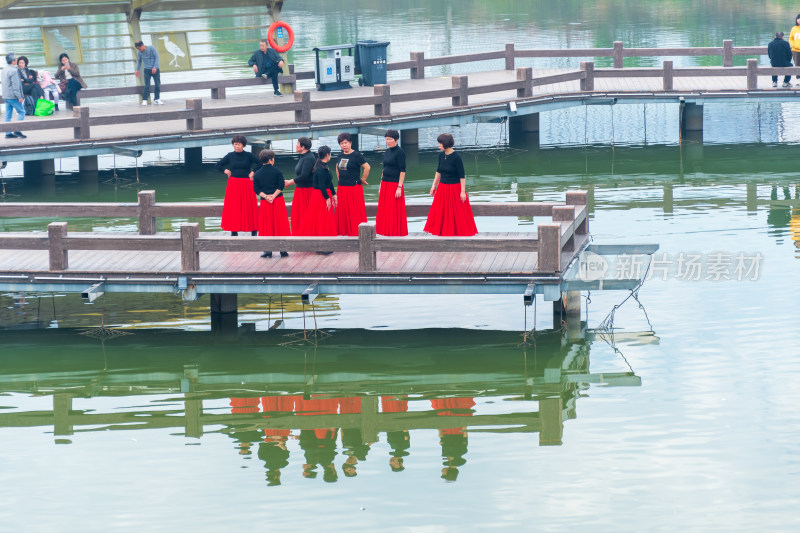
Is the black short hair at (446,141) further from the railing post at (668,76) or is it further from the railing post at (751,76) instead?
the railing post at (751,76)

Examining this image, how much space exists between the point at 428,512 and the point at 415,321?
589 cm

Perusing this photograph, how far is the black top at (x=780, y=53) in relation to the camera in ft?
97.9

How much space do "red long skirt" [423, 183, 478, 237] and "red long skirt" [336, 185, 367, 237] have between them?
923 mm

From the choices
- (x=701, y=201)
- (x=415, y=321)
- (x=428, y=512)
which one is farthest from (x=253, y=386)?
(x=701, y=201)

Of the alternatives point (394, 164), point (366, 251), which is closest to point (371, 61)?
point (394, 164)

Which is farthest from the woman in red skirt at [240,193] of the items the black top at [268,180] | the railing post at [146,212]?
the railing post at [146,212]

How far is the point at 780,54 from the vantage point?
98.3 feet

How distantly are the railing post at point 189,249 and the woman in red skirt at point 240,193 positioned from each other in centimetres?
120

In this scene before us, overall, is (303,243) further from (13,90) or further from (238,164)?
(13,90)

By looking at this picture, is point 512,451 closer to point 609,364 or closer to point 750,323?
point 609,364

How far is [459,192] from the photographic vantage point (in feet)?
53.9

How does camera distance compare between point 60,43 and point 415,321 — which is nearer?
point 415,321

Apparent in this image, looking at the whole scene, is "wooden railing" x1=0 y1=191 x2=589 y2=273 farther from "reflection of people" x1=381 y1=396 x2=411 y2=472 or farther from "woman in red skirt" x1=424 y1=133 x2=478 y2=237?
"reflection of people" x1=381 y1=396 x2=411 y2=472

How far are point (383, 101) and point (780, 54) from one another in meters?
9.45
